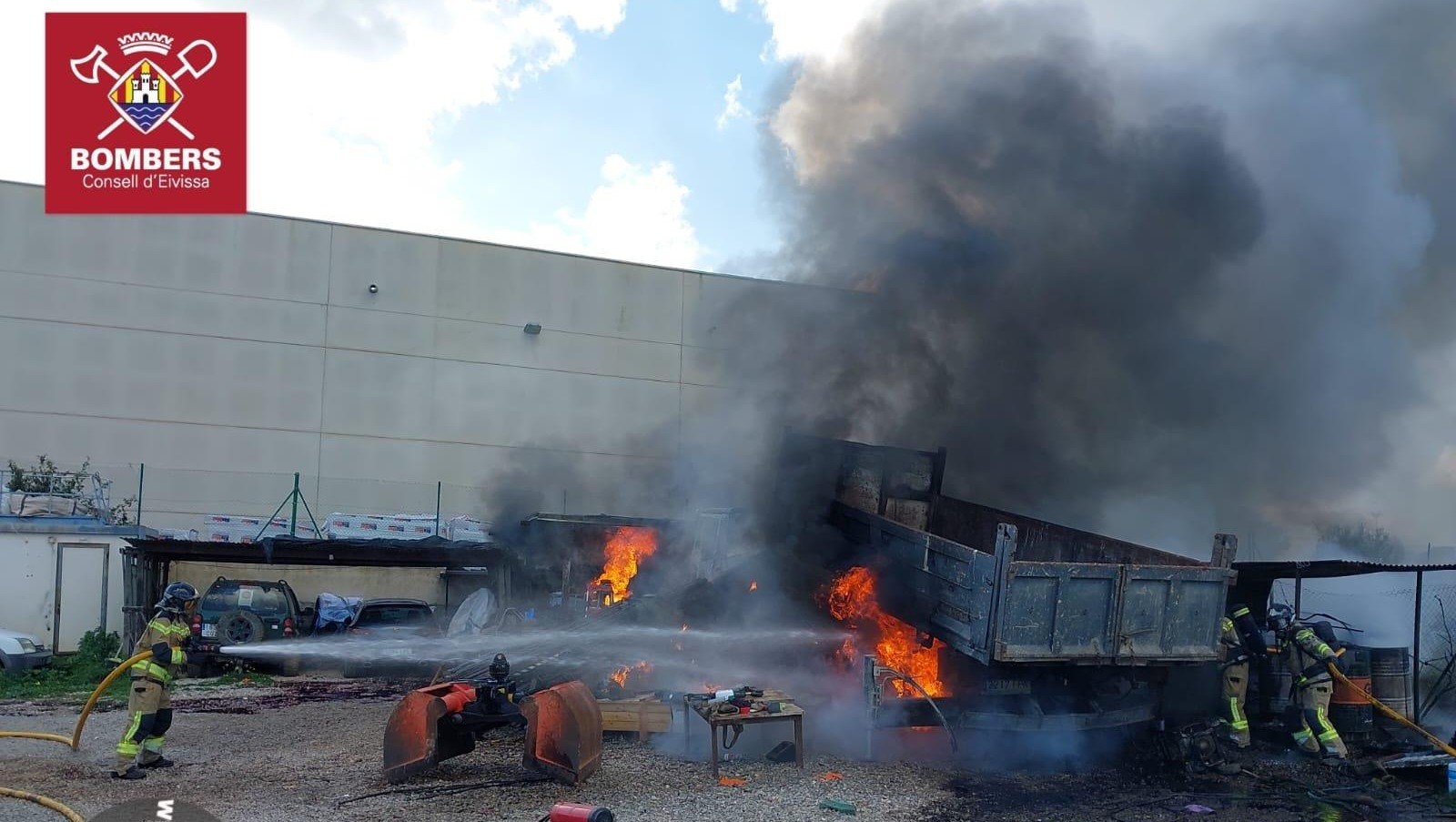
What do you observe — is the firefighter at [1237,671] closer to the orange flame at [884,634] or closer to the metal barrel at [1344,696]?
the metal barrel at [1344,696]

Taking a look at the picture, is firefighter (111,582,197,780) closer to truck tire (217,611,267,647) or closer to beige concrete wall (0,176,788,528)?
truck tire (217,611,267,647)

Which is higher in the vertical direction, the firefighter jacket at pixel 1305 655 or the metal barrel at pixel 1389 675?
the firefighter jacket at pixel 1305 655

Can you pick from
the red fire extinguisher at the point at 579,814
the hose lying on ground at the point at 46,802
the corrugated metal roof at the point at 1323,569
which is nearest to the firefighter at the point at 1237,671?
the corrugated metal roof at the point at 1323,569

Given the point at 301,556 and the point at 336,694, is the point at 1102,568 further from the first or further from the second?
the point at 301,556

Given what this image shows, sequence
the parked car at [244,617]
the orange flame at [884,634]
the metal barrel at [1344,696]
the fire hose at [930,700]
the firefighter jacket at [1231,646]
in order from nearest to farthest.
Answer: the fire hose at [930,700] < the firefighter jacket at [1231,646] < the orange flame at [884,634] < the metal barrel at [1344,696] < the parked car at [244,617]

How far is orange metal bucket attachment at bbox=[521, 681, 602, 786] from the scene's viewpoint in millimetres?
7676

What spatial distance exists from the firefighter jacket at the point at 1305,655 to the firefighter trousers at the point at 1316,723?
63 millimetres

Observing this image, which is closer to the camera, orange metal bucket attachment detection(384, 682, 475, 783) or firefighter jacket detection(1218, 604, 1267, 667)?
orange metal bucket attachment detection(384, 682, 475, 783)

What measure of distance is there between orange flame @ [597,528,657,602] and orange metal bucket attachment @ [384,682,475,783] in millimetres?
6138

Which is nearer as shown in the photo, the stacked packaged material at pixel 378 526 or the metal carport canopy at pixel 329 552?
→ the metal carport canopy at pixel 329 552

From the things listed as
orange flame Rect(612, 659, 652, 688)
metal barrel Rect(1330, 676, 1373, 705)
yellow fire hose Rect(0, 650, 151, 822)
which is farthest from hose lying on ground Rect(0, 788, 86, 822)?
metal barrel Rect(1330, 676, 1373, 705)

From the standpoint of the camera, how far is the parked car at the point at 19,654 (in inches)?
575

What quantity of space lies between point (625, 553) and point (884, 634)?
532cm

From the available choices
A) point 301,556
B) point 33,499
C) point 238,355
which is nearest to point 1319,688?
point 301,556
